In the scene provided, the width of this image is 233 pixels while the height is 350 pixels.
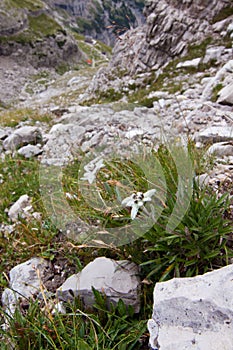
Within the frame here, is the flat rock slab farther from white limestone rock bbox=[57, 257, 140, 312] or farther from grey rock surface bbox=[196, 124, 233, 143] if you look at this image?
grey rock surface bbox=[196, 124, 233, 143]

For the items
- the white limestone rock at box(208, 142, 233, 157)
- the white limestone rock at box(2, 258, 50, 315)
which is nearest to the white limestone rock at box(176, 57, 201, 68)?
the white limestone rock at box(208, 142, 233, 157)

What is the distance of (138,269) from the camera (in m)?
2.45

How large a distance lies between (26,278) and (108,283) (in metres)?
0.96

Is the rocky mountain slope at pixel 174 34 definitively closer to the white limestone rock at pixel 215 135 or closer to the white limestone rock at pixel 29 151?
the white limestone rock at pixel 29 151

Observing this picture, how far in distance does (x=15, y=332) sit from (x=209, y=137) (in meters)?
3.35

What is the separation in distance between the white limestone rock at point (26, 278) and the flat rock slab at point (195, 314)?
1.47 m

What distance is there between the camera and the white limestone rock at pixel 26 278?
2.75 meters

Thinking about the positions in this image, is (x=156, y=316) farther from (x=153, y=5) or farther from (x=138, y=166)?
(x=153, y=5)

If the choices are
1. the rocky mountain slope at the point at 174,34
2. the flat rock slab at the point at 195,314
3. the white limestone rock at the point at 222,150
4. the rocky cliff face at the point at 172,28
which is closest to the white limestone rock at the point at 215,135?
the white limestone rock at the point at 222,150

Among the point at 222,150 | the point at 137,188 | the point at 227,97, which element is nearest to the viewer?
the point at 137,188


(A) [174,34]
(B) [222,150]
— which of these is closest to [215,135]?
(B) [222,150]

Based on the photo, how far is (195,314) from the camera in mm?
1522

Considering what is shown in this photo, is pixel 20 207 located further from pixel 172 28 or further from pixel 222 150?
pixel 172 28

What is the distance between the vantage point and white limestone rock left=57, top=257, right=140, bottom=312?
7.46ft
